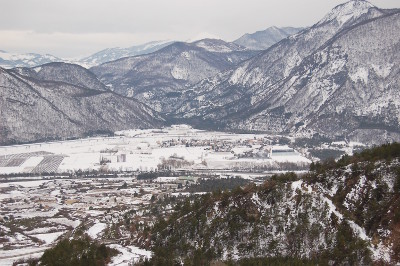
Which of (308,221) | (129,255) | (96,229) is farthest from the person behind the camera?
(96,229)

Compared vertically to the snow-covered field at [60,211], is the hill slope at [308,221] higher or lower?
higher

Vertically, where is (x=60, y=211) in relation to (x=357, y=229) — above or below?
below

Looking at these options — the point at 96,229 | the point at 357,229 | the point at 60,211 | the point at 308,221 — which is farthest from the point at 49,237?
the point at 357,229

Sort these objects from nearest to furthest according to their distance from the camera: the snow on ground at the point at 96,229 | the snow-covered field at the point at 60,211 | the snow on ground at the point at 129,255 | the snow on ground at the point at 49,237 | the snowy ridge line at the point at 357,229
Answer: the snowy ridge line at the point at 357,229
the snow on ground at the point at 129,255
the snow-covered field at the point at 60,211
the snow on ground at the point at 96,229
the snow on ground at the point at 49,237

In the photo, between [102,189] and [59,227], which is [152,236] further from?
[102,189]

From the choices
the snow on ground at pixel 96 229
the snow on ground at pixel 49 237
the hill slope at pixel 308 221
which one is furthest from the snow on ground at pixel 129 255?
the snow on ground at pixel 49 237

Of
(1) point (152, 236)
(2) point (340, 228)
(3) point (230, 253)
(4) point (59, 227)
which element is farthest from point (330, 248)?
(4) point (59, 227)

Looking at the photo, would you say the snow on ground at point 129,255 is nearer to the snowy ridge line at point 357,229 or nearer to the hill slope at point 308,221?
the hill slope at point 308,221

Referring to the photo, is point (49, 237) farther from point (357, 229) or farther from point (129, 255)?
point (357, 229)
